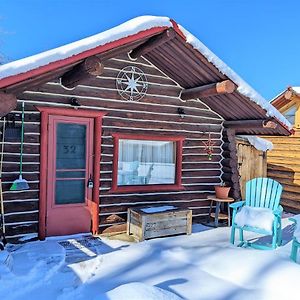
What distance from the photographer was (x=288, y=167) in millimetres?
9562

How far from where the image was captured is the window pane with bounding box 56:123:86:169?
5.60 m

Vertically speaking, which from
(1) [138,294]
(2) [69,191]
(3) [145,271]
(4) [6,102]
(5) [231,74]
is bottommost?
(3) [145,271]

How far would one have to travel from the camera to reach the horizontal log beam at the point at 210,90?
5.44 m

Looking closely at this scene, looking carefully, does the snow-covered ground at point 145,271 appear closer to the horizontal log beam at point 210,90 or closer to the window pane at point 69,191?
the window pane at point 69,191

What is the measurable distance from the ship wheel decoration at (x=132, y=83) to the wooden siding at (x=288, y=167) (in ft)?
16.8

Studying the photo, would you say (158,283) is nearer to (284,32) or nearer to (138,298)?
(138,298)

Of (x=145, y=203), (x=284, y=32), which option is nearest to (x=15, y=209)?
(x=145, y=203)

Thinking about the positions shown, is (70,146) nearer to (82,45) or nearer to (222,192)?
(82,45)

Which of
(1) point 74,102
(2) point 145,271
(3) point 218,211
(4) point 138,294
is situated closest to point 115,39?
(1) point 74,102

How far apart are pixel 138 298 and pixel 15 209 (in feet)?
10.5

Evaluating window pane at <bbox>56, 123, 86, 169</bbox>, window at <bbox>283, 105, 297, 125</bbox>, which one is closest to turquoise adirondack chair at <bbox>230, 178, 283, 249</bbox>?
window pane at <bbox>56, 123, 86, 169</bbox>

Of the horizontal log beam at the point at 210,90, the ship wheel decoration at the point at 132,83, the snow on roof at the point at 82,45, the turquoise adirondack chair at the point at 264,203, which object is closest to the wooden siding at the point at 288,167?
the turquoise adirondack chair at the point at 264,203

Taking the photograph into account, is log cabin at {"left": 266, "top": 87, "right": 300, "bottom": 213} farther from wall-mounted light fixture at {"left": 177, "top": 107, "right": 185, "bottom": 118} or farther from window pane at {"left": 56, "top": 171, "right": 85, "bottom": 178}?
window pane at {"left": 56, "top": 171, "right": 85, "bottom": 178}

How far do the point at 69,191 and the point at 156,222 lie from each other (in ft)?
5.09
